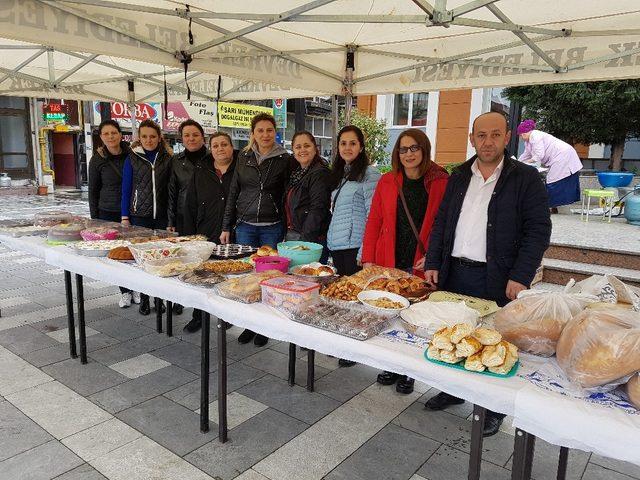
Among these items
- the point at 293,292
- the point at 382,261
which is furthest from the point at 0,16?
the point at 382,261

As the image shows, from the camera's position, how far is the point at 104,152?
4.33 meters

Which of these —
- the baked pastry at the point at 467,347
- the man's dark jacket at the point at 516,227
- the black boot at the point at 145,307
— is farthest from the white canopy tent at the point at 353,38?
the black boot at the point at 145,307

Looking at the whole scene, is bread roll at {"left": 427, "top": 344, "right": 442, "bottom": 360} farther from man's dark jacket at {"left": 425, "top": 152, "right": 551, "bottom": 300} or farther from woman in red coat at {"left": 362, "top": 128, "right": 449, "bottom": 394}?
woman in red coat at {"left": 362, "top": 128, "right": 449, "bottom": 394}

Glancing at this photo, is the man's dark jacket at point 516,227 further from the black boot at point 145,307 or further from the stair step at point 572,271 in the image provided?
the stair step at point 572,271

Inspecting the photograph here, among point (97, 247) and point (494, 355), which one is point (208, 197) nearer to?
point (97, 247)

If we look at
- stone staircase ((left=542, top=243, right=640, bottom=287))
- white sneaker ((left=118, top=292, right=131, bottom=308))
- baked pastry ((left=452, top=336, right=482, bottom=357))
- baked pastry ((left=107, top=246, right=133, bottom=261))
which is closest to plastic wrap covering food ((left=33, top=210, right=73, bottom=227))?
white sneaker ((left=118, top=292, right=131, bottom=308))

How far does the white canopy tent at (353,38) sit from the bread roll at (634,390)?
6.56 feet

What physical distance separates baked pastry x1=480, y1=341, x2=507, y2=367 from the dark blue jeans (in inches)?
91.6

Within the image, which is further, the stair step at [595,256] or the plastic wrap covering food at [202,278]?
the stair step at [595,256]

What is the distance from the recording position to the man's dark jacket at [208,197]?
12.7 ft

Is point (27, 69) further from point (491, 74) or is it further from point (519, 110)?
point (519, 110)

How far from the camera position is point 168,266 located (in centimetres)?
251

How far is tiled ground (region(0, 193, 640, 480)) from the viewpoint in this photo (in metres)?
2.23

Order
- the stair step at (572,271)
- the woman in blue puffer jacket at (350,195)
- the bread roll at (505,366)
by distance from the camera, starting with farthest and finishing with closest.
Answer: the stair step at (572,271) → the woman in blue puffer jacket at (350,195) → the bread roll at (505,366)
